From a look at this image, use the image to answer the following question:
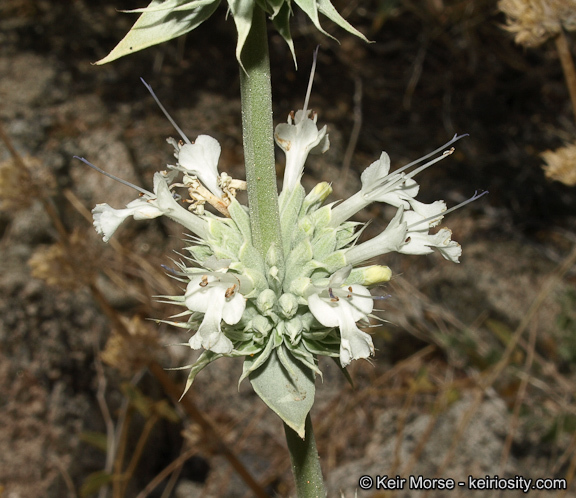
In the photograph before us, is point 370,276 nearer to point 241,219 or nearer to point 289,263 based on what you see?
point 289,263

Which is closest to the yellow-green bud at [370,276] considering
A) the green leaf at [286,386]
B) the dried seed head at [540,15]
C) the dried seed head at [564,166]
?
the green leaf at [286,386]

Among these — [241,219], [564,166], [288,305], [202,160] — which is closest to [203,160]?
[202,160]

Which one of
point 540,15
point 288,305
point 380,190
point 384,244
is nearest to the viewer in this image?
point 288,305

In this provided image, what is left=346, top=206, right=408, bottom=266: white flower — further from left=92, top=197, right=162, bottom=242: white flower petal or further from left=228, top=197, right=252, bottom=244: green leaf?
left=92, top=197, right=162, bottom=242: white flower petal

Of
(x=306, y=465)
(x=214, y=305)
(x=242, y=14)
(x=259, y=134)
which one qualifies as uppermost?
(x=242, y=14)

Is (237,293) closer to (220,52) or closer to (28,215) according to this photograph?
(28,215)

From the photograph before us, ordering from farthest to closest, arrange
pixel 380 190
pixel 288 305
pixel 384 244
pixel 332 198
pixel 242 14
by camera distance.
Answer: pixel 332 198 < pixel 380 190 < pixel 384 244 < pixel 288 305 < pixel 242 14
